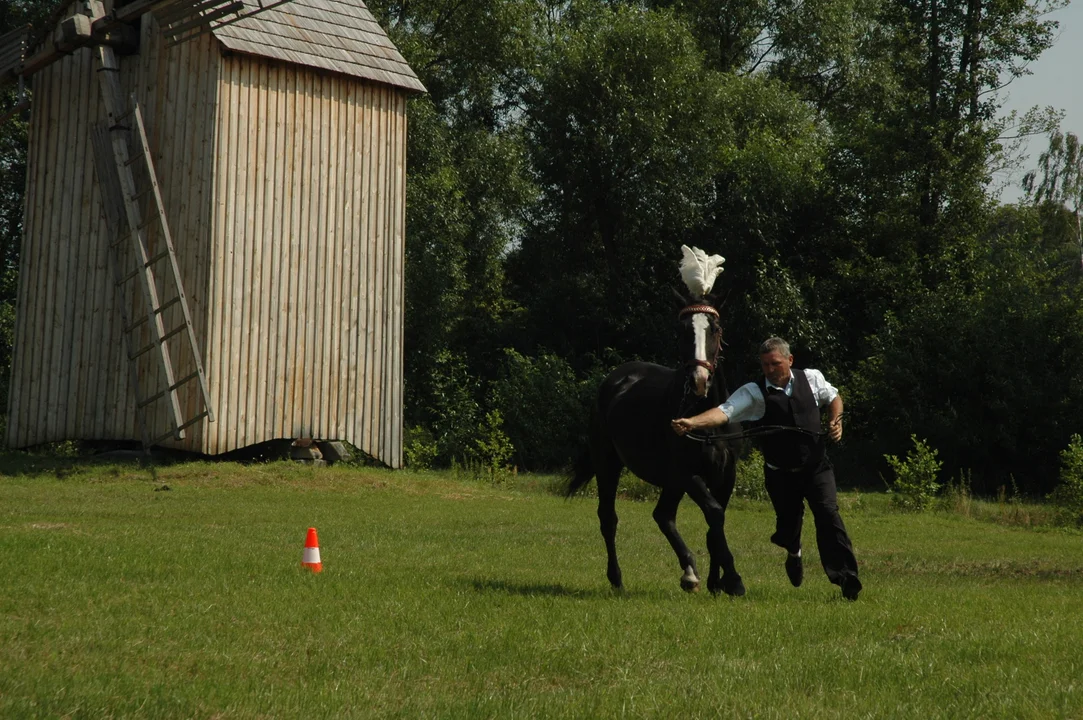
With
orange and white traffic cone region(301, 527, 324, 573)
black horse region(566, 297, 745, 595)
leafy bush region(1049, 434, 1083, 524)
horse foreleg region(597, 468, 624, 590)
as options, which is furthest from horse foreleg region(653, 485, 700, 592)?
leafy bush region(1049, 434, 1083, 524)

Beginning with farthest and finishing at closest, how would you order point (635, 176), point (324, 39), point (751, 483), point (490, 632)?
point (635, 176)
point (324, 39)
point (751, 483)
point (490, 632)

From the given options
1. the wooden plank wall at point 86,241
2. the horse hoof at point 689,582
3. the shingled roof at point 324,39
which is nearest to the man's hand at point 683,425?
the horse hoof at point 689,582

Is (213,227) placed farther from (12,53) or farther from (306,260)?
(12,53)

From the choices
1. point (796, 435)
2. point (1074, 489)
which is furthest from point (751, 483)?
point (796, 435)

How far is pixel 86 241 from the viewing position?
2594 cm

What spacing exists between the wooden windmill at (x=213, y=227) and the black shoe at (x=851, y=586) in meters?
15.3

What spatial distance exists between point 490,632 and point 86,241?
20034 mm

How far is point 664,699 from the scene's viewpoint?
20.8ft

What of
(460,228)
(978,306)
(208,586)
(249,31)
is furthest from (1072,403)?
(208,586)

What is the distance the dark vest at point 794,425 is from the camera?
31.4 ft

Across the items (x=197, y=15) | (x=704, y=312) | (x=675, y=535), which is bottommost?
(x=675, y=535)

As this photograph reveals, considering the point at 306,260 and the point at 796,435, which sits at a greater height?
the point at 306,260

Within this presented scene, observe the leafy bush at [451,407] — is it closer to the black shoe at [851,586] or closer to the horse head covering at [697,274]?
the horse head covering at [697,274]

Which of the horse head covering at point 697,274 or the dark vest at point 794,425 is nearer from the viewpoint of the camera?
the dark vest at point 794,425
